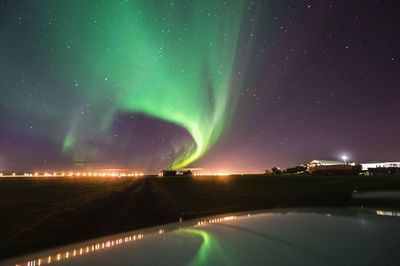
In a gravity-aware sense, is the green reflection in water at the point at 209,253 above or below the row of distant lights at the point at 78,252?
above

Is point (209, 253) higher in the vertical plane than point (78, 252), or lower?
higher

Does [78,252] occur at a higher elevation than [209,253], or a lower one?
lower

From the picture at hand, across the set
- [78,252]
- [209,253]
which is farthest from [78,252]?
[209,253]

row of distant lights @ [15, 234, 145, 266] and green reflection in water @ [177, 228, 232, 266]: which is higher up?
green reflection in water @ [177, 228, 232, 266]

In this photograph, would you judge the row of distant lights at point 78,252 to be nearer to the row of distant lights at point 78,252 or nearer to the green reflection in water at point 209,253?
the row of distant lights at point 78,252

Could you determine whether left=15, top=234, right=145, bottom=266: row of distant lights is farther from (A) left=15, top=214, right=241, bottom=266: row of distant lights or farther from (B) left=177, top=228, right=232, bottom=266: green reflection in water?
(B) left=177, top=228, right=232, bottom=266: green reflection in water

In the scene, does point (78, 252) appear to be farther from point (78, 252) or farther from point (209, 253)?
point (209, 253)

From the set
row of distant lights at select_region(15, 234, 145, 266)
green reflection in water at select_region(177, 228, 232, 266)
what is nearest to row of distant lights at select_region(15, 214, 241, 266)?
row of distant lights at select_region(15, 234, 145, 266)

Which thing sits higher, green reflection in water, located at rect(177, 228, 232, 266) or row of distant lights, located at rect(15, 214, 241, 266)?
green reflection in water, located at rect(177, 228, 232, 266)

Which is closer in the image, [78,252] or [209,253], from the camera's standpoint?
[209,253]

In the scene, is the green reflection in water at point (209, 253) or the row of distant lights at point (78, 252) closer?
the green reflection in water at point (209, 253)

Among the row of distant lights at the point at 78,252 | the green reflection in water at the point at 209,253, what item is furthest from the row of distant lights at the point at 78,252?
the green reflection in water at the point at 209,253

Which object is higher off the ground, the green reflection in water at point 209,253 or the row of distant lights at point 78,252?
the green reflection in water at point 209,253

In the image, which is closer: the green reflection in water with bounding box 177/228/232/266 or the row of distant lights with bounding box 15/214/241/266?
the green reflection in water with bounding box 177/228/232/266
